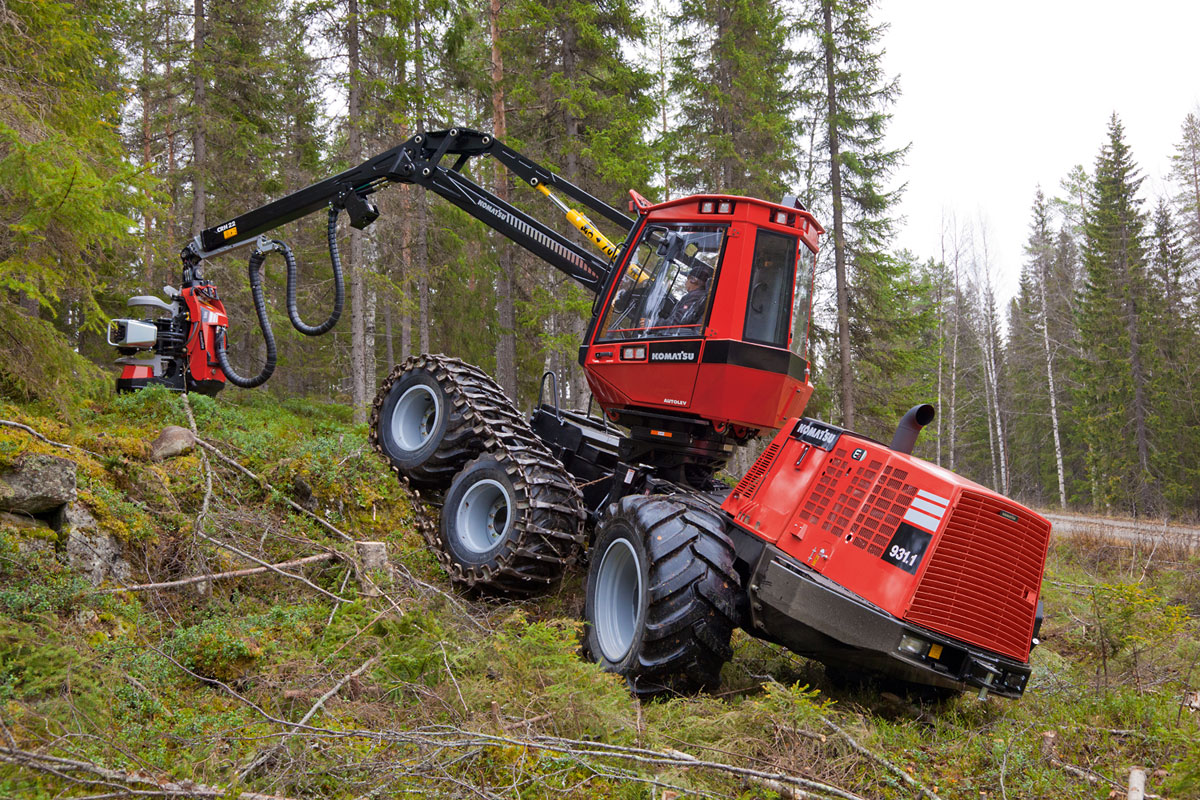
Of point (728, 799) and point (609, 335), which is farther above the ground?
point (609, 335)

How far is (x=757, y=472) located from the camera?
5301 mm

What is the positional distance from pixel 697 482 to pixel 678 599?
214 centimetres

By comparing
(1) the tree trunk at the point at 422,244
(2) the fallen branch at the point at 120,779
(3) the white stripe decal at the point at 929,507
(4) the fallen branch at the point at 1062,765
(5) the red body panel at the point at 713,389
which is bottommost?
(4) the fallen branch at the point at 1062,765

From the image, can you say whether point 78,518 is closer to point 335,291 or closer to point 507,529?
point 507,529

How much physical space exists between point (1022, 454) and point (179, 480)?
1549 inches

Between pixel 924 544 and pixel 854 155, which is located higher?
pixel 854 155

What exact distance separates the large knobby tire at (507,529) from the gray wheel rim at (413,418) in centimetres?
101

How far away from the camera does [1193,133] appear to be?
29.6 meters

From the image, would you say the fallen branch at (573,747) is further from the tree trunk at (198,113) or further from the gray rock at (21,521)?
the tree trunk at (198,113)

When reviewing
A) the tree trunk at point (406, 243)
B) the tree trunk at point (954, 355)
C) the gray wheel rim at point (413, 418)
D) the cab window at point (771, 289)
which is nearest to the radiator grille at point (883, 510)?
the cab window at point (771, 289)

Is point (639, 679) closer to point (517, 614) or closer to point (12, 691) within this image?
point (517, 614)

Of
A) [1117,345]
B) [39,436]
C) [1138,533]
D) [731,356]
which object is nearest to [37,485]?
[39,436]

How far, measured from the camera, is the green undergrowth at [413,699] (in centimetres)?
328

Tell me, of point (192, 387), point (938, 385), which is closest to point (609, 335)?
point (192, 387)
